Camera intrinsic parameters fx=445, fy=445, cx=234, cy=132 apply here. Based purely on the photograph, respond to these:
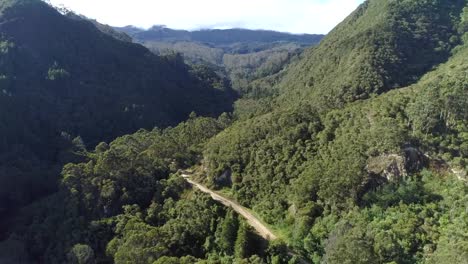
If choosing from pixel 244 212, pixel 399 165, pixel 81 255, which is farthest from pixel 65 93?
pixel 399 165

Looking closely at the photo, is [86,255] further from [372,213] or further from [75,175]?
[372,213]

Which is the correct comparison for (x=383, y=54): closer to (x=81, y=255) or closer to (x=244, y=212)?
(x=244, y=212)

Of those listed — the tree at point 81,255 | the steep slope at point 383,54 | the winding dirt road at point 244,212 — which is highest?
the steep slope at point 383,54

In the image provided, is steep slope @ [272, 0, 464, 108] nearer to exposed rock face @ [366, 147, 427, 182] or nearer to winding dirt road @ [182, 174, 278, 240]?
exposed rock face @ [366, 147, 427, 182]

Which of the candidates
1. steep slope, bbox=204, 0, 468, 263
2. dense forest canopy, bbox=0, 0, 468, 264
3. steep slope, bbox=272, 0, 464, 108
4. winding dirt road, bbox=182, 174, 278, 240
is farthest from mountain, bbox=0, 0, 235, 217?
steep slope, bbox=272, 0, 464, 108

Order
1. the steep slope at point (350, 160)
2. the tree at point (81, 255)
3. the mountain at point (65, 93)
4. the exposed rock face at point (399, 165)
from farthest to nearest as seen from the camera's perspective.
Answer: the mountain at point (65, 93) → the tree at point (81, 255) → the exposed rock face at point (399, 165) → the steep slope at point (350, 160)

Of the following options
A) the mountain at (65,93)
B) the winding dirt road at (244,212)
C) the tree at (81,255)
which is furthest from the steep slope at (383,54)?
the mountain at (65,93)

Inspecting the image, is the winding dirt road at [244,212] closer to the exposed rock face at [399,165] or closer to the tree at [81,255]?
the exposed rock face at [399,165]
